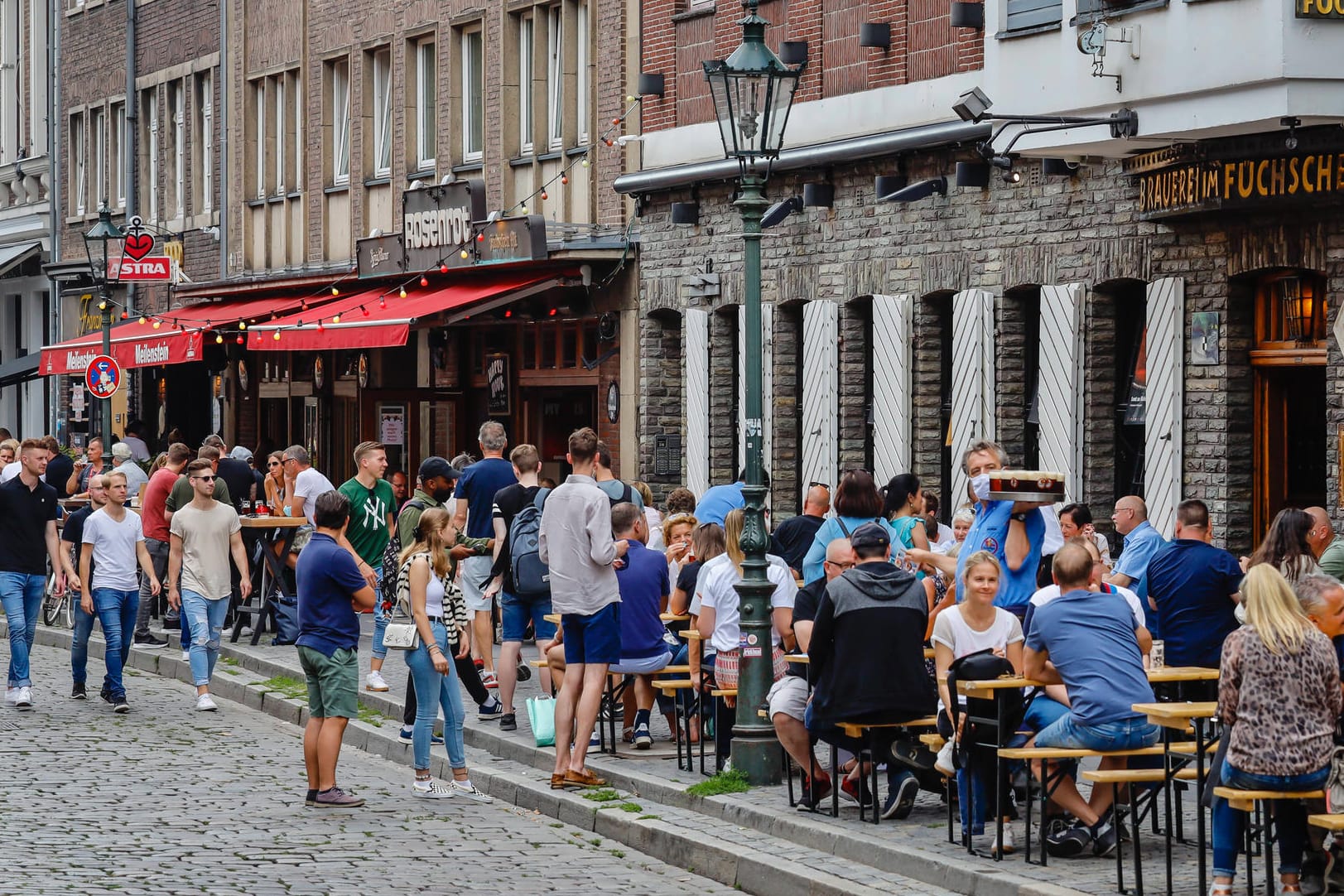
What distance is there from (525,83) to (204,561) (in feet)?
37.8

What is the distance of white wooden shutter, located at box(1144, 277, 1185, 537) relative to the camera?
1648cm

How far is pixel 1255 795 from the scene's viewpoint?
28.4 feet

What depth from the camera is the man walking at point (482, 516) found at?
16.2 metres

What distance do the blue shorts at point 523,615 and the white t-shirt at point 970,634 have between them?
434 cm

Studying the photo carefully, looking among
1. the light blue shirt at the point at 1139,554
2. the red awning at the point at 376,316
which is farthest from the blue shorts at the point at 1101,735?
the red awning at the point at 376,316

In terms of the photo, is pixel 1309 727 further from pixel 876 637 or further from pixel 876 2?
pixel 876 2

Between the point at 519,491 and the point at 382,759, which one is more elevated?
the point at 519,491

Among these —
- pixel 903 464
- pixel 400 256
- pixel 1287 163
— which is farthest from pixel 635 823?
pixel 400 256

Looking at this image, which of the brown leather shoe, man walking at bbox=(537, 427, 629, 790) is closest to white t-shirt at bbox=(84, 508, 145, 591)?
man walking at bbox=(537, 427, 629, 790)

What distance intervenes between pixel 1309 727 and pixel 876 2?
1275 centimetres

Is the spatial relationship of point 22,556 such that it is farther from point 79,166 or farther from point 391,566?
point 79,166

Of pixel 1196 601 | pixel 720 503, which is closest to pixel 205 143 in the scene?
pixel 720 503

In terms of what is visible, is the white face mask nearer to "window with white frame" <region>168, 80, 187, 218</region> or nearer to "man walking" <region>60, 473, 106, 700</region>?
"man walking" <region>60, 473, 106, 700</region>

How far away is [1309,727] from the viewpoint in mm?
8672
